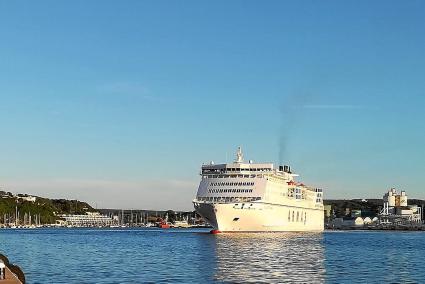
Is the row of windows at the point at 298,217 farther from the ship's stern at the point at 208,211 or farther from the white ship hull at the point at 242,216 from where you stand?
the ship's stern at the point at 208,211

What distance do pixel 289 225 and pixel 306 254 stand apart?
257 ft

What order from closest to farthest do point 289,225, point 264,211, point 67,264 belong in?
point 67,264 → point 264,211 → point 289,225

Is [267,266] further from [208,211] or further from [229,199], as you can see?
[229,199]

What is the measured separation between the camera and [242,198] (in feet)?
452

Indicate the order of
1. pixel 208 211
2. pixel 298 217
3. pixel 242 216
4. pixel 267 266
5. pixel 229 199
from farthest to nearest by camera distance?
1. pixel 298 217
2. pixel 229 199
3. pixel 208 211
4. pixel 242 216
5. pixel 267 266

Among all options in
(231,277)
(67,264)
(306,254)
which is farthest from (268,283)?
(306,254)

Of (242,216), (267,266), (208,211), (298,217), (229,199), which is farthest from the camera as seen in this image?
(298,217)

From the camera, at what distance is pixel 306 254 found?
8119 cm

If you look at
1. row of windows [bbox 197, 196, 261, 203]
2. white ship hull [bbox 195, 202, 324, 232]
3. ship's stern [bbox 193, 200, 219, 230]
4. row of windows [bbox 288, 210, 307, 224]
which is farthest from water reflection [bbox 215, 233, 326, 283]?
row of windows [bbox 288, 210, 307, 224]

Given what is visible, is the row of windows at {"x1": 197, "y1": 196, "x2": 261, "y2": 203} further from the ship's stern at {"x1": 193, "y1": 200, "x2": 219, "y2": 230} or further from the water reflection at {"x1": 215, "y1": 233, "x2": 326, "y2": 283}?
the water reflection at {"x1": 215, "y1": 233, "x2": 326, "y2": 283}

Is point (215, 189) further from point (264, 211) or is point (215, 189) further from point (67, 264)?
point (67, 264)

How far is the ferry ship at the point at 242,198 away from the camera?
132875mm

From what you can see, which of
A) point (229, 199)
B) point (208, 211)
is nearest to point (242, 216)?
point (229, 199)

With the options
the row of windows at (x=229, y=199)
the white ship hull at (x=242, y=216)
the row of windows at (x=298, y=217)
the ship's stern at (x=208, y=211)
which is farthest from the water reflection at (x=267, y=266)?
the row of windows at (x=298, y=217)
